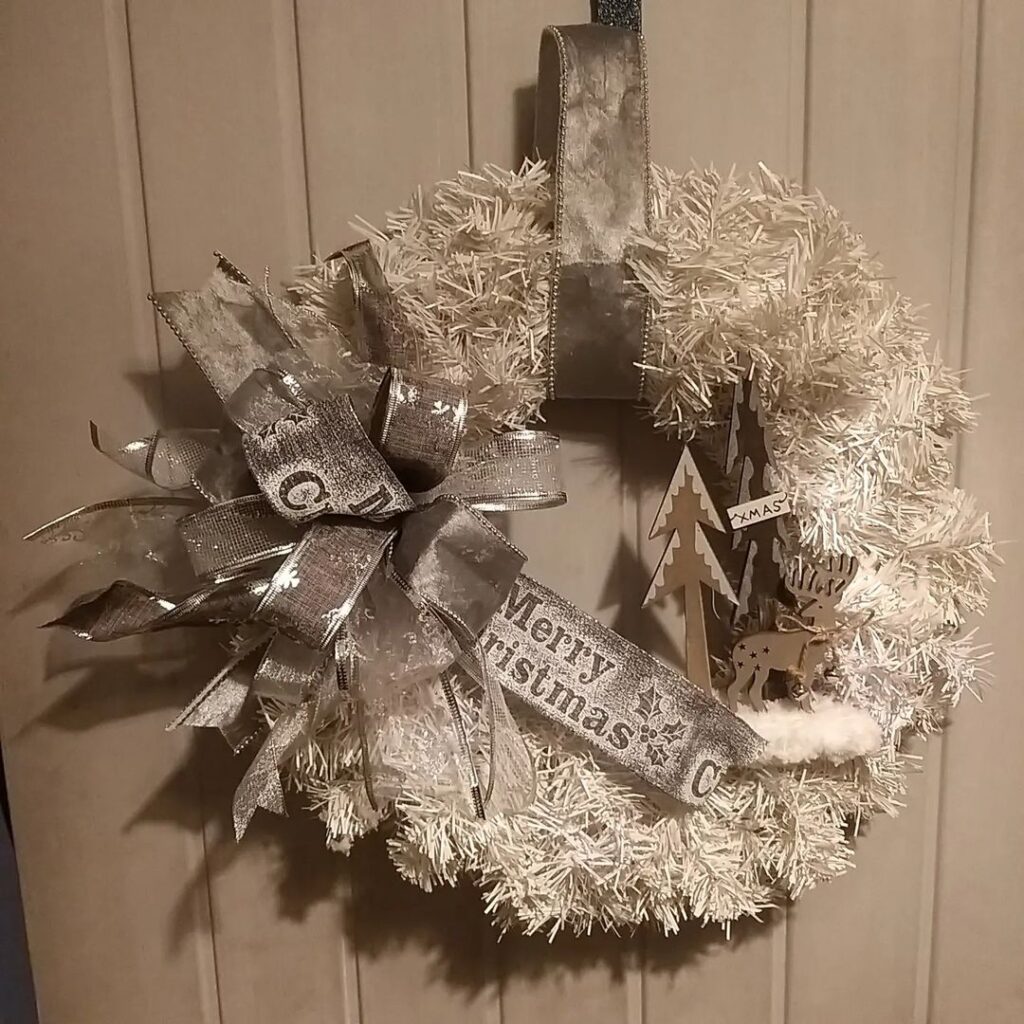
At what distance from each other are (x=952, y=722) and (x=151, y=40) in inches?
33.7

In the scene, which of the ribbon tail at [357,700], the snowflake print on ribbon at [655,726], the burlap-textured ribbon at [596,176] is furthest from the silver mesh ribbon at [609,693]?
the burlap-textured ribbon at [596,176]

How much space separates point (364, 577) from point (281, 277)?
27 centimetres

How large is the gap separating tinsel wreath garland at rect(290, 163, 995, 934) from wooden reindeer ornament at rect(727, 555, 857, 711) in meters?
0.02

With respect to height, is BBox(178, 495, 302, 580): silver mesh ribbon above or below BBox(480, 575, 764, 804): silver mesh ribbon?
above

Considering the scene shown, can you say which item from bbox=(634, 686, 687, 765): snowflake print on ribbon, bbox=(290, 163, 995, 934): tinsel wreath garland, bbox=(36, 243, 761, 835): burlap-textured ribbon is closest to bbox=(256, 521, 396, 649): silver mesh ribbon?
bbox=(36, 243, 761, 835): burlap-textured ribbon

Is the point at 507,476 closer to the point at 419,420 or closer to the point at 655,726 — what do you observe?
the point at 419,420

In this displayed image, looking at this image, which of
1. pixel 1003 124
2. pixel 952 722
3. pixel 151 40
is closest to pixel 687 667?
pixel 952 722

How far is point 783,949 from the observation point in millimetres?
822

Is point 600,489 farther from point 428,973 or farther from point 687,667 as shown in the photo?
point 428,973

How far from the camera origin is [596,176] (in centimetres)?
63

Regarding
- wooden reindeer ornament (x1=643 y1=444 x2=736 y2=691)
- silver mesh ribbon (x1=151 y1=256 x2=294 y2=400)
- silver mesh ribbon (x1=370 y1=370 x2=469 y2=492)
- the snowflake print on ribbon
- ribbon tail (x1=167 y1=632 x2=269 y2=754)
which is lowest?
the snowflake print on ribbon

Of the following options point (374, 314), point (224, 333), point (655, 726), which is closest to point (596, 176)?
point (374, 314)

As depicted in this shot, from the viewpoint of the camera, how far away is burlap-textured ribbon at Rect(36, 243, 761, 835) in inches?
23.2

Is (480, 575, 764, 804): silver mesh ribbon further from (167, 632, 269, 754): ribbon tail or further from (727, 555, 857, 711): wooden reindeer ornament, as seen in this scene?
(167, 632, 269, 754): ribbon tail
